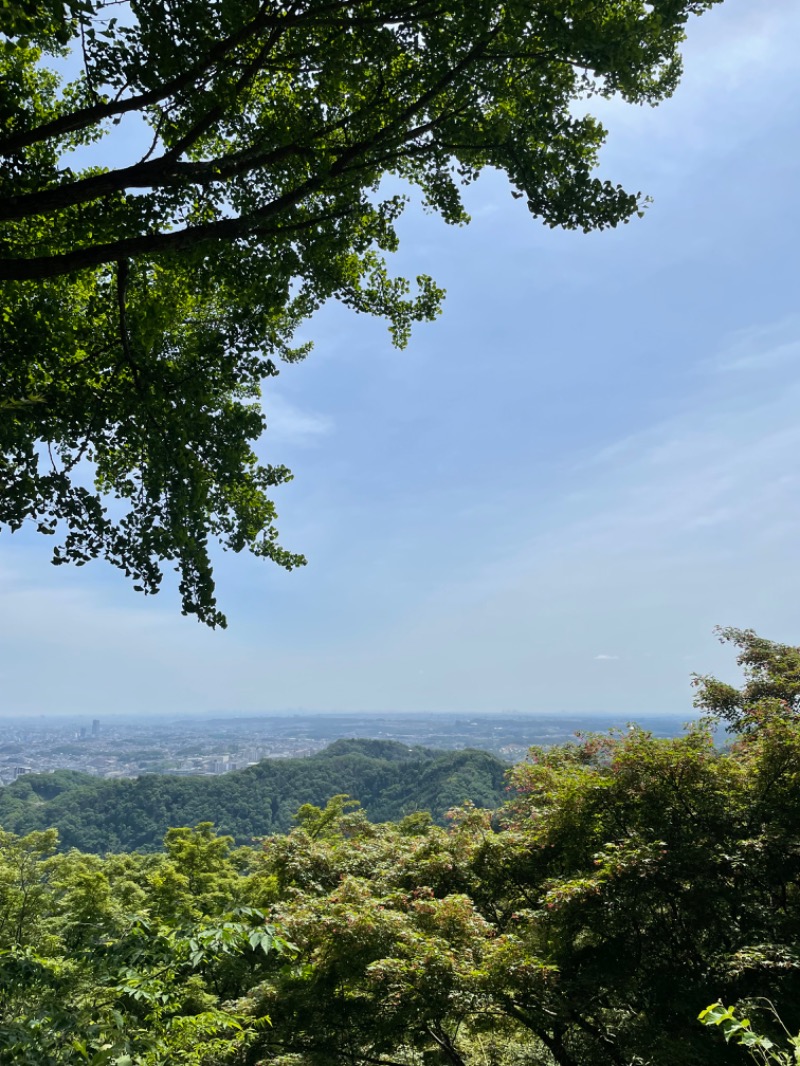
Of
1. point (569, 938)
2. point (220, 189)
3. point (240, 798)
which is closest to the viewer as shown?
point (220, 189)

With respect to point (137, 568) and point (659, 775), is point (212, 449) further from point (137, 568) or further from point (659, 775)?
point (659, 775)

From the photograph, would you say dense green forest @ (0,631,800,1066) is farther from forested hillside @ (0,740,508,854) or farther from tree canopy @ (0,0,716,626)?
forested hillside @ (0,740,508,854)

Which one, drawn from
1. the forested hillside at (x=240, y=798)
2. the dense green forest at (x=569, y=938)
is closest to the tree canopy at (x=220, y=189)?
the dense green forest at (x=569, y=938)

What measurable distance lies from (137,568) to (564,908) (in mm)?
5260

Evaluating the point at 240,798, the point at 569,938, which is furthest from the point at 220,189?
the point at 240,798

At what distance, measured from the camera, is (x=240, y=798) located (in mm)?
66938

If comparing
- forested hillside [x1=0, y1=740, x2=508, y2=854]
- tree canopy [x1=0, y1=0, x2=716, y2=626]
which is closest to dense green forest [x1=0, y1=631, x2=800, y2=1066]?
tree canopy [x1=0, y1=0, x2=716, y2=626]

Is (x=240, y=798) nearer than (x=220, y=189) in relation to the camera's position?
No

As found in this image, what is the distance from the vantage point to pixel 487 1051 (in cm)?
776

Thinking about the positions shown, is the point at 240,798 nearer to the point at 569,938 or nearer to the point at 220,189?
the point at 569,938

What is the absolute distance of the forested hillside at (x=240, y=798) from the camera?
2201 inches

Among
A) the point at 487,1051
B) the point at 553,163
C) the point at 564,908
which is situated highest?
the point at 553,163

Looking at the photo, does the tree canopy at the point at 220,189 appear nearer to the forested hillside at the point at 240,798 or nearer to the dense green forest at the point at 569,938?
the dense green forest at the point at 569,938

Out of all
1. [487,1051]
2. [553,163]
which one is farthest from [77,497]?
[487,1051]
